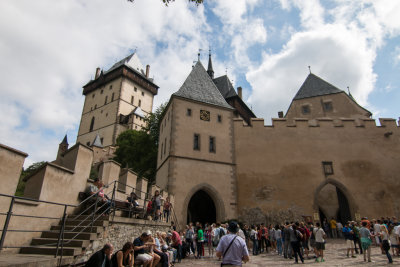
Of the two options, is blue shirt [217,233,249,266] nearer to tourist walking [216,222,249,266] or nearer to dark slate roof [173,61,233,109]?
tourist walking [216,222,249,266]

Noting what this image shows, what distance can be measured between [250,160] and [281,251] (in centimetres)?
779

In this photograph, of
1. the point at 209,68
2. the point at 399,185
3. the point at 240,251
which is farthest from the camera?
the point at 209,68

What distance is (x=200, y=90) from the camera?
1989 cm

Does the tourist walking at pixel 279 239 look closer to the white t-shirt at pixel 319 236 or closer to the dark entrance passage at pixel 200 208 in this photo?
the white t-shirt at pixel 319 236

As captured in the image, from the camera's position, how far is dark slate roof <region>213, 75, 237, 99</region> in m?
29.4

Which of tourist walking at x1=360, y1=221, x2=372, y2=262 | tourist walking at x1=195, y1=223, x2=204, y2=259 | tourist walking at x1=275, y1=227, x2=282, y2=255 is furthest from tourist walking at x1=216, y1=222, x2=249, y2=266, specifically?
tourist walking at x1=275, y1=227, x2=282, y2=255

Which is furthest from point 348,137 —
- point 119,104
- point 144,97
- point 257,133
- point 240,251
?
point 144,97

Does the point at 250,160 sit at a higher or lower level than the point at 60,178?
higher

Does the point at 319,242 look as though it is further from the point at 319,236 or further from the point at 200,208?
the point at 200,208

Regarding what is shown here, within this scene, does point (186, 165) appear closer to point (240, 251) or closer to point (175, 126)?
point (175, 126)

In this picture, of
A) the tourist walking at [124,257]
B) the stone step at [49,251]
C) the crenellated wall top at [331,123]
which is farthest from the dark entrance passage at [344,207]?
the stone step at [49,251]

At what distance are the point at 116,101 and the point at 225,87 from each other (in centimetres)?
3442

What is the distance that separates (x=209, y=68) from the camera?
127 ft

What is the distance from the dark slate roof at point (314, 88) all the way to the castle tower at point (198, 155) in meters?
11.9
